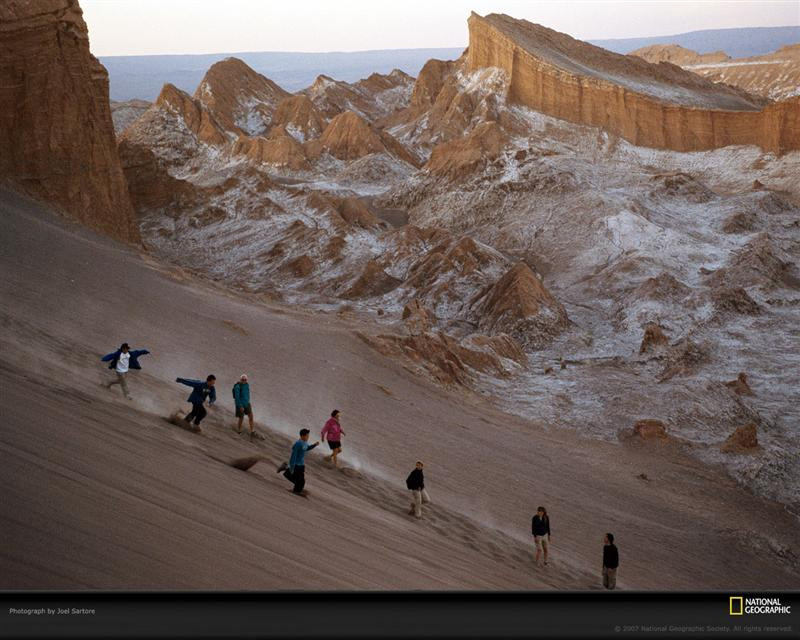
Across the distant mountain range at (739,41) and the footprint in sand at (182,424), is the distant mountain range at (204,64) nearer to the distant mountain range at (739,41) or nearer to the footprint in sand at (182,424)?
the distant mountain range at (739,41)

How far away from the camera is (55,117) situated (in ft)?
94.4

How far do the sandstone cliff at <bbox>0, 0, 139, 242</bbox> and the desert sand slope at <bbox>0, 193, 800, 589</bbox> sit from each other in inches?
86.9

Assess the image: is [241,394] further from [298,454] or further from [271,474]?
[298,454]

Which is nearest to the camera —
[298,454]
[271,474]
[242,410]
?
[298,454]

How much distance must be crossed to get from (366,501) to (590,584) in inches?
126

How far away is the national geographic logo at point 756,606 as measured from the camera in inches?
226

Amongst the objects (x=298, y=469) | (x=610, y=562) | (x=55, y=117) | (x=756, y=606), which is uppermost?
(x=55, y=117)

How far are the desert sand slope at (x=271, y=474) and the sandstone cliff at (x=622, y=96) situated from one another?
33547 mm

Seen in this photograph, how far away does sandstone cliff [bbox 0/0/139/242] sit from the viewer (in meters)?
27.6

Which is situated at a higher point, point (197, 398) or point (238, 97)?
point (238, 97)

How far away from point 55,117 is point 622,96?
3523 cm

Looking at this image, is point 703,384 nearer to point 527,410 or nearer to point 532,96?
point 527,410

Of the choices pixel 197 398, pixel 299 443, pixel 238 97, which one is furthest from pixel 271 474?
pixel 238 97

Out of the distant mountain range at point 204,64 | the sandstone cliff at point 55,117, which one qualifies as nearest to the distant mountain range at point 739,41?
the distant mountain range at point 204,64
